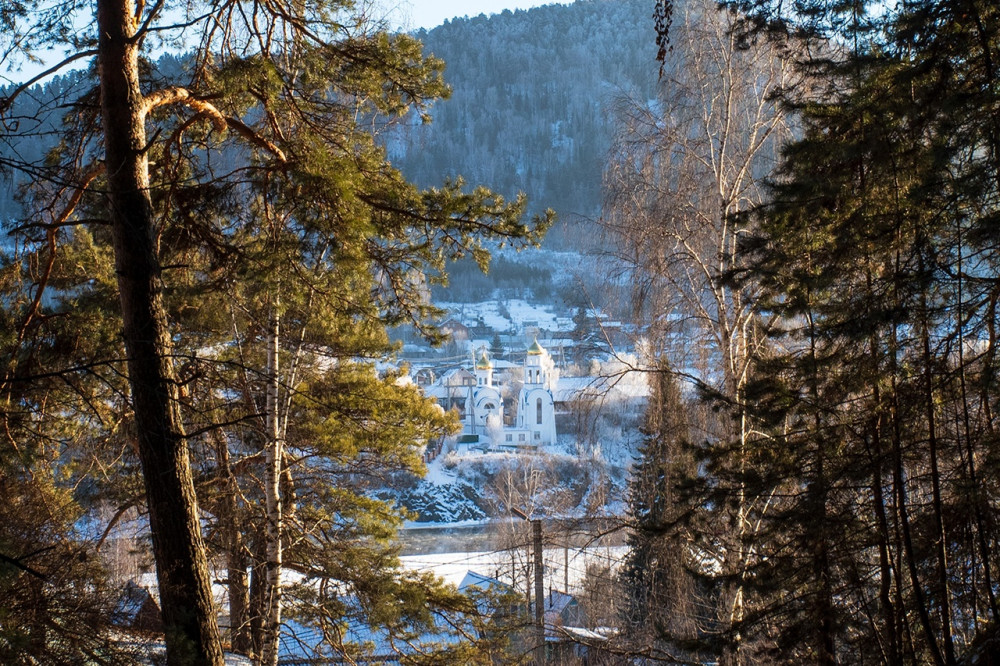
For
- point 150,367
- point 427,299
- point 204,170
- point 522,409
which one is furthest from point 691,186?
point 522,409

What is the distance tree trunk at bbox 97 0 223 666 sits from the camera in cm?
329

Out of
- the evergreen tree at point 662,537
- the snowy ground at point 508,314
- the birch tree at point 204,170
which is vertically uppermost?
the snowy ground at point 508,314

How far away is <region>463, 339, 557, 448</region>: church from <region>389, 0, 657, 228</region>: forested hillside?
34.7m

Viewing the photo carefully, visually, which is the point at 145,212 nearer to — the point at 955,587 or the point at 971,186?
the point at 971,186

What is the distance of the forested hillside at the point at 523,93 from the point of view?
76.6 metres

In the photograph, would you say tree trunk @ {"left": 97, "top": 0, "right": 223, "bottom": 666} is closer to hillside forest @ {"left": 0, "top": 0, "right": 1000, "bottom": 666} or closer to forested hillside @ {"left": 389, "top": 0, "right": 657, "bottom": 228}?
hillside forest @ {"left": 0, "top": 0, "right": 1000, "bottom": 666}

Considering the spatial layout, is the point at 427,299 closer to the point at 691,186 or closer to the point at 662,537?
the point at 662,537

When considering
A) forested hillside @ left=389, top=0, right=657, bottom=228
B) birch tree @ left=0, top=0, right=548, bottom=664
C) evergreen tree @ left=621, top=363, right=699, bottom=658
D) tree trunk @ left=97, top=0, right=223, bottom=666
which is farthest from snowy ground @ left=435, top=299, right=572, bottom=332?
tree trunk @ left=97, top=0, right=223, bottom=666

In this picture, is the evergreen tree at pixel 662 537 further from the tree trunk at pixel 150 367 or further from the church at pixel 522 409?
the church at pixel 522 409

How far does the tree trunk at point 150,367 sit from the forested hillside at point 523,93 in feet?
223

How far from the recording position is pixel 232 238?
4953 mm

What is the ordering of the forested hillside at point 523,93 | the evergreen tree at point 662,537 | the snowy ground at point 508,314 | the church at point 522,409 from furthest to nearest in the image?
the forested hillside at point 523,93
the snowy ground at point 508,314
the church at point 522,409
the evergreen tree at point 662,537

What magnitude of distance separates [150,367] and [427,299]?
8.20 feet

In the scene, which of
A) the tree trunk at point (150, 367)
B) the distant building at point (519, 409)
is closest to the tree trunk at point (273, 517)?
the tree trunk at point (150, 367)
